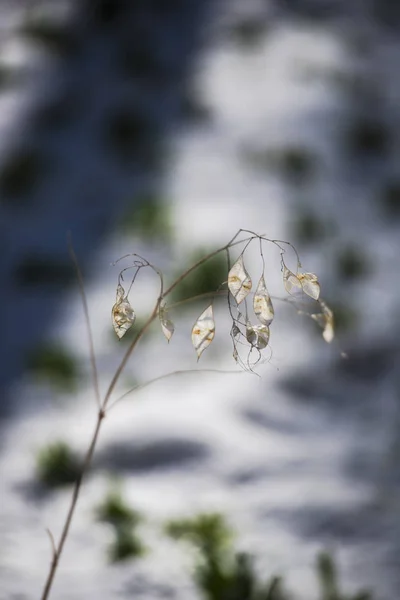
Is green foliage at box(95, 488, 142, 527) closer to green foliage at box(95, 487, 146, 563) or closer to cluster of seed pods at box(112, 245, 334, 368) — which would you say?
green foliage at box(95, 487, 146, 563)

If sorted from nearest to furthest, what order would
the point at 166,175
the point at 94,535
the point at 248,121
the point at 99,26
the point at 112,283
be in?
the point at 94,535, the point at 112,283, the point at 166,175, the point at 248,121, the point at 99,26

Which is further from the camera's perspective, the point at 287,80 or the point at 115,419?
the point at 287,80

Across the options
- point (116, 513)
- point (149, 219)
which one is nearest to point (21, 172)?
point (149, 219)

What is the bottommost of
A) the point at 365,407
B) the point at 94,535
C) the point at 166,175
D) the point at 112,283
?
the point at 94,535

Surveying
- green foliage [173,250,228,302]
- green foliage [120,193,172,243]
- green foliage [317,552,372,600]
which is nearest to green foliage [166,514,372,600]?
green foliage [317,552,372,600]

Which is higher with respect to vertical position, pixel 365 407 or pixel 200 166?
pixel 200 166

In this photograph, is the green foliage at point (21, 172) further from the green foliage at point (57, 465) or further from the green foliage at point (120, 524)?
the green foliage at point (120, 524)

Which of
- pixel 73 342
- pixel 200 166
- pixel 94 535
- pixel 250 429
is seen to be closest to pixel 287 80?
pixel 200 166

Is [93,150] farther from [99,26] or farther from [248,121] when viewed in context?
[99,26]

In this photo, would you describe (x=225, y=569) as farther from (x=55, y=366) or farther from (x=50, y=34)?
(x=50, y=34)
